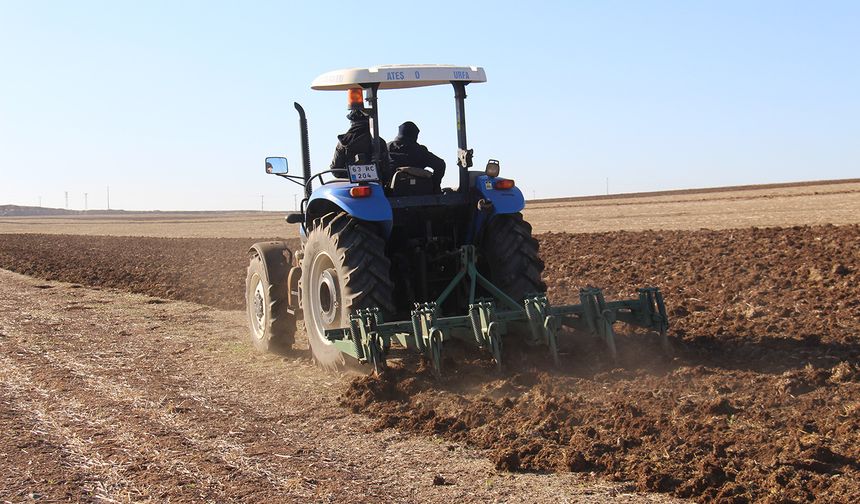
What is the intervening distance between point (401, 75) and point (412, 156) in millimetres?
812

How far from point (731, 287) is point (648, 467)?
6675 mm

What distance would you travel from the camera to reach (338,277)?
25.2 ft

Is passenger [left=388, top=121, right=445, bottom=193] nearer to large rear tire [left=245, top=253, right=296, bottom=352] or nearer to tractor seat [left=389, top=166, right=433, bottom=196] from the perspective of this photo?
tractor seat [left=389, top=166, right=433, bottom=196]

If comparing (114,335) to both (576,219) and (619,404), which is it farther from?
(576,219)

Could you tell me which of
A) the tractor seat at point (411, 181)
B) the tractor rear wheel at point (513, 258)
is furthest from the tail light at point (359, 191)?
the tractor rear wheel at point (513, 258)

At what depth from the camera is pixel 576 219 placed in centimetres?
3294

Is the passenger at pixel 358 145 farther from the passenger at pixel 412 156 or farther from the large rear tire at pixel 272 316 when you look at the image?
the large rear tire at pixel 272 316

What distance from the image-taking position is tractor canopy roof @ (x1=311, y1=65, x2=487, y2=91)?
7.65 metres

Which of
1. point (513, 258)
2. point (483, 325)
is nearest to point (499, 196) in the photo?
point (513, 258)

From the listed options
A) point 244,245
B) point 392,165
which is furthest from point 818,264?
point 244,245

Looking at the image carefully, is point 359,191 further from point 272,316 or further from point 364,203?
point 272,316

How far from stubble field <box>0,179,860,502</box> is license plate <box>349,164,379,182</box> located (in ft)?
4.90

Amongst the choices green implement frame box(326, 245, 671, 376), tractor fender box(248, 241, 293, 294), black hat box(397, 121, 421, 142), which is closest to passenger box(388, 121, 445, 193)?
black hat box(397, 121, 421, 142)

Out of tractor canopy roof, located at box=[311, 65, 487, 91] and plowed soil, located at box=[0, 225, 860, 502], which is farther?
tractor canopy roof, located at box=[311, 65, 487, 91]
